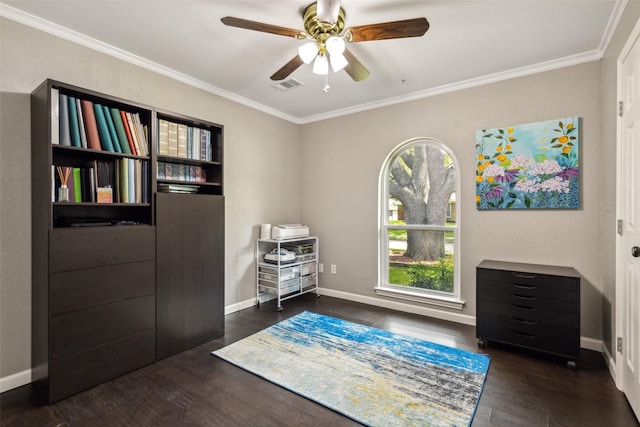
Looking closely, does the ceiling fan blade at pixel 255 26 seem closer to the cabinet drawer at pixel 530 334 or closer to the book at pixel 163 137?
the book at pixel 163 137

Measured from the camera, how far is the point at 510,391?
6.47 feet

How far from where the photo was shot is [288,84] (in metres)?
3.14

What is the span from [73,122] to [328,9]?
1.83 m

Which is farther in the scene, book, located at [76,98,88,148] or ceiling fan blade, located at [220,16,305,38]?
book, located at [76,98,88,148]

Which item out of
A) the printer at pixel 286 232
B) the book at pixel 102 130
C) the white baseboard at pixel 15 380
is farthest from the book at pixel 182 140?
the white baseboard at pixel 15 380

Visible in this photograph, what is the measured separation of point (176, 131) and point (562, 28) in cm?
313

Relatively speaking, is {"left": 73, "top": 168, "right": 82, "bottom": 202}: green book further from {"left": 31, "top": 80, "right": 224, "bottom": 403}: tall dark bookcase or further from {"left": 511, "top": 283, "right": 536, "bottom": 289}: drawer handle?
{"left": 511, "top": 283, "right": 536, "bottom": 289}: drawer handle

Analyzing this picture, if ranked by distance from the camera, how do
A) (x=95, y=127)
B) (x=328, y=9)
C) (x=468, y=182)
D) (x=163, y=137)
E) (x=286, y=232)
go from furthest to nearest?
(x=286, y=232) → (x=468, y=182) → (x=163, y=137) → (x=95, y=127) → (x=328, y=9)

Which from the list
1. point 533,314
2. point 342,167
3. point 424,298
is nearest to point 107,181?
point 342,167

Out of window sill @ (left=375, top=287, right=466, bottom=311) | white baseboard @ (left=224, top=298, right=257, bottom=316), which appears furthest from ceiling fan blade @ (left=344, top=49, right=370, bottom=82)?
white baseboard @ (left=224, top=298, right=257, bottom=316)

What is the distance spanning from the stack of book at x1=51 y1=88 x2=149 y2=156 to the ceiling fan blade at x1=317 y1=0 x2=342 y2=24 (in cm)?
163

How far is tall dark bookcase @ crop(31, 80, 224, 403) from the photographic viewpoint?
1.90m

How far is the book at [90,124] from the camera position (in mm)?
2104

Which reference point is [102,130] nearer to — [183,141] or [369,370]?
[183,141]
